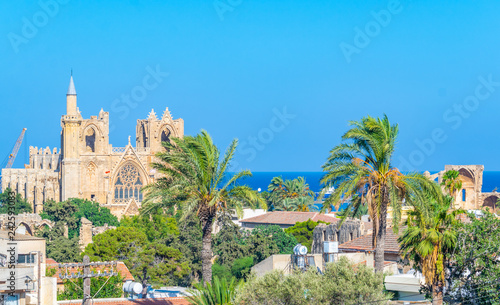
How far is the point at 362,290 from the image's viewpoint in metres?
23.2

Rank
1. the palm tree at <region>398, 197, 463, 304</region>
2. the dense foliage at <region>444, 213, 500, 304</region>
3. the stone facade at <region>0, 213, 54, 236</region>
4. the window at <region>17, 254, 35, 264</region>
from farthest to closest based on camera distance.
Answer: the stone facade at <region>0, 213, 54, 236</region>, the window at <region>17, 254, 35, 264</region>, the palm tree at <region>398, 197, 463, 304</region>, the dense foliage at <region>444, 213, 500, 304</region>

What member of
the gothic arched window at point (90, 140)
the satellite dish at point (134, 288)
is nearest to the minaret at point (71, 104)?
the gothic arched window at point (90, 140)

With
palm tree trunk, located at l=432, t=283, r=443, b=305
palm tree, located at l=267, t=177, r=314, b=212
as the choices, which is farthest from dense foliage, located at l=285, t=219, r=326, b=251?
palm tree trunk, located at l=432, t=283, r=443, b=305

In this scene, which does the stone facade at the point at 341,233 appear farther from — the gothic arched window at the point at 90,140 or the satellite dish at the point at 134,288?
the gothic arched window at the point at 90,140

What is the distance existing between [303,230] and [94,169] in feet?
120

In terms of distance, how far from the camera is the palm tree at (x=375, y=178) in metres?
26.0

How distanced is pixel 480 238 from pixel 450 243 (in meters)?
1.06

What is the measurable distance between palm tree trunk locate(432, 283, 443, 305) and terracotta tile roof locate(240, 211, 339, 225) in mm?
49787

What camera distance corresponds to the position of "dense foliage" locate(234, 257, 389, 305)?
2281cm

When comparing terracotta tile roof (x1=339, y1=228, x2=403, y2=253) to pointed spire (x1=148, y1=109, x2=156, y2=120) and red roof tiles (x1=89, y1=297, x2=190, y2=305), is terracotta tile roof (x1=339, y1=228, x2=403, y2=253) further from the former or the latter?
pointed spire (x1=148, y1=109, x2=156, y2=120)

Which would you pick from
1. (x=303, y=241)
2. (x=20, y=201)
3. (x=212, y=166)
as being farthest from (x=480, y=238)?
(x=20, y=201)

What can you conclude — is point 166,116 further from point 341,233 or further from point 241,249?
point 341,233

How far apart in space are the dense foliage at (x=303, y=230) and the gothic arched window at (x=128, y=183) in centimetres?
3409

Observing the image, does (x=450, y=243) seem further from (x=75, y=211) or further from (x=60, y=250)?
(x=75, y=211)
